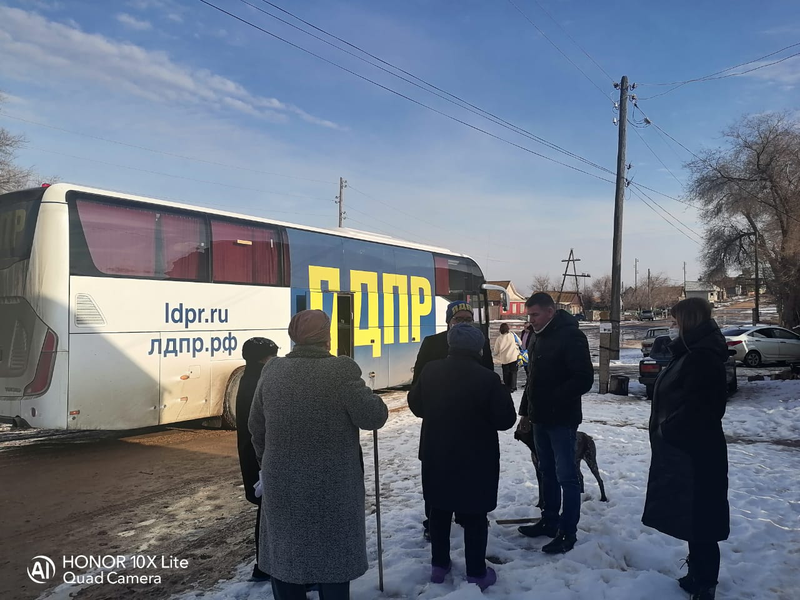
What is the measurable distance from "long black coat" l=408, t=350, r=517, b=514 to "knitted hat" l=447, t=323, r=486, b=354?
2.2 inches

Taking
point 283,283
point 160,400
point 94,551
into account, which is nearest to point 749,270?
point 283,283

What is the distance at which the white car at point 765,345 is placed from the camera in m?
20.7

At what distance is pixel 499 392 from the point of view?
11.5 feet

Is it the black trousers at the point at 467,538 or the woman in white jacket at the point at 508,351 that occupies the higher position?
the woman in white jacket at the point at 508,351

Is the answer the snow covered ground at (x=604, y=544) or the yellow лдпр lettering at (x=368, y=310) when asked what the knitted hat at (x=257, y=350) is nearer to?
the snow covered ground at (x=604, y=544)

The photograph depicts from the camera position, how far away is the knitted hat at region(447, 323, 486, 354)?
141 inches

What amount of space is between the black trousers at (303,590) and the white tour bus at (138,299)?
5.49m

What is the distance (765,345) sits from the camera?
820 inches

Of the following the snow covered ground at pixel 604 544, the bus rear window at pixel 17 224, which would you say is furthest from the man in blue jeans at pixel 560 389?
the bus rear window at pixel 17 224

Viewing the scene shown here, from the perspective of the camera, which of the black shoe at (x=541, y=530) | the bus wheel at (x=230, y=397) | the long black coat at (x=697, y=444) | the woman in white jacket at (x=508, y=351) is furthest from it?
the woman in white jacket at (x=508, y=351)

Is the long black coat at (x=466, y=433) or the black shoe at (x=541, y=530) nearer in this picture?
the long black coat at (x=466, y=433)

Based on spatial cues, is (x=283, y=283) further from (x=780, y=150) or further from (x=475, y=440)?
(x=780, y=150)

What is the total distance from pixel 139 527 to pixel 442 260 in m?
10.5

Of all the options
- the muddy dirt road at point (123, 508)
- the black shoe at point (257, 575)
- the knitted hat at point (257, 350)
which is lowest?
the muddy dirt road at point (123, 508)
